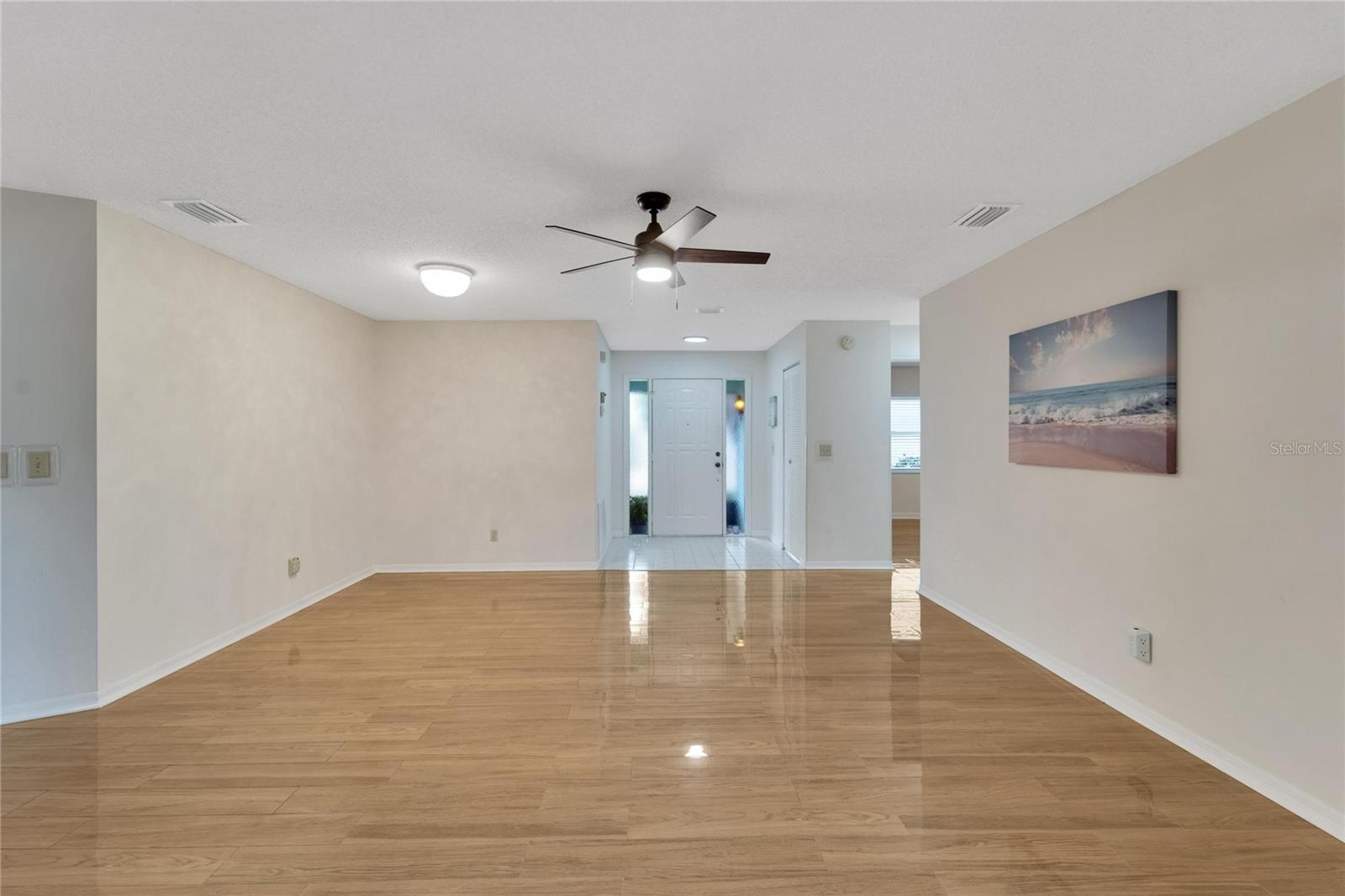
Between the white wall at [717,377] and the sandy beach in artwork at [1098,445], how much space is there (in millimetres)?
4506

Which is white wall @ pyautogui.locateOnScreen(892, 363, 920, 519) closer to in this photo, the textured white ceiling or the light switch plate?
the textured white ceiling

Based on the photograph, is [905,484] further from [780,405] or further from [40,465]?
[40,465]

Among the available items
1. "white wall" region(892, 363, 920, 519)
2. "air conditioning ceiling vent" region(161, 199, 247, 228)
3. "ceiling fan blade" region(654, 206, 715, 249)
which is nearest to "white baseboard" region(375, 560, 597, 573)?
"air conditioning ceiling vent" region(161, 199, 247, 228)

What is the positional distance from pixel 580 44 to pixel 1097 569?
10.3 feet

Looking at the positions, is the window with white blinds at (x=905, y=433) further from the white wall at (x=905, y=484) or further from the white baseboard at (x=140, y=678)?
the white baseboard at (x=140, y=678)

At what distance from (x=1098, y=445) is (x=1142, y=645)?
35.4 inches

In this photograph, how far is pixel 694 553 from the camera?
22.5 feet

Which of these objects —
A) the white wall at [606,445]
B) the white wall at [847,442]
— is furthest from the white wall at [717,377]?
the white wall at [847,442]

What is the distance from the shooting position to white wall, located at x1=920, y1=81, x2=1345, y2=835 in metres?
1.95

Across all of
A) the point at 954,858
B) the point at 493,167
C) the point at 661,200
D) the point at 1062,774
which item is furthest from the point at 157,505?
the point at 1062,774

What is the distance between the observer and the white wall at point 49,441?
8.91 ft

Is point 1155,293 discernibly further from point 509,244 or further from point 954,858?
point 509,244

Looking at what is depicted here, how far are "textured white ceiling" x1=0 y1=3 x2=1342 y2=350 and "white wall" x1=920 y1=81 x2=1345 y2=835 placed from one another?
20cm

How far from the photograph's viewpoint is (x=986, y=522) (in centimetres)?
394
